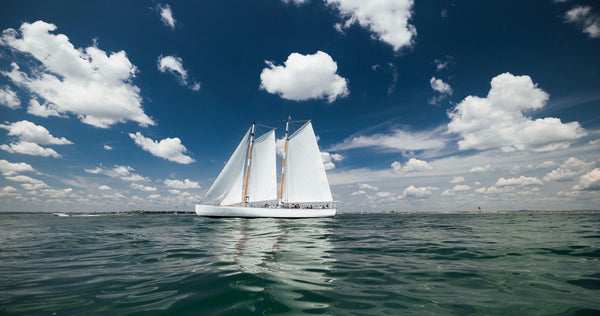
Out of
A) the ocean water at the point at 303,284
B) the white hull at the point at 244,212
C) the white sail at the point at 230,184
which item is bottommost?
the white hull at the point at 244,212

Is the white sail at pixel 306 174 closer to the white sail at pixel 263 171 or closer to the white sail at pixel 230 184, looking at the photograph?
the white sail at pixel 263 171

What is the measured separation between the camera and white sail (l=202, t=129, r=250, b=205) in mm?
48772

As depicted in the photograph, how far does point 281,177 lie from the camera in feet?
197

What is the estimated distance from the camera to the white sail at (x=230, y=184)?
48772mm

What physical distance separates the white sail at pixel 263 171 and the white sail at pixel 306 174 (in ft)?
13.8

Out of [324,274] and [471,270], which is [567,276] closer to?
[471,270]

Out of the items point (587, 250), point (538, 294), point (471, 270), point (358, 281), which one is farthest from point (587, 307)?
point (587, 250)

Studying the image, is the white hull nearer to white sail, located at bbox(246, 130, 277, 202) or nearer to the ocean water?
white sail, located at bbox(246, 130, 277, 202)

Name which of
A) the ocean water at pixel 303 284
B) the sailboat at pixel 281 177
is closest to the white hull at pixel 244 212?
the sailboat at pixel 281 177

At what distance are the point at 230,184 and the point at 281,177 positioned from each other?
13.9 metres

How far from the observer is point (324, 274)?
7.77 metres

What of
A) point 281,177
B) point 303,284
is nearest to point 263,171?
point 281,177

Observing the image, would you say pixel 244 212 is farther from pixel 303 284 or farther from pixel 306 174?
pixel 303 284

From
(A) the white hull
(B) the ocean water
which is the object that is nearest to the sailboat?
(A) the white hull
